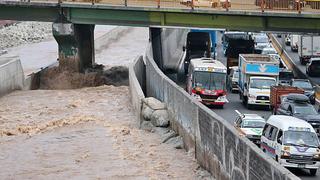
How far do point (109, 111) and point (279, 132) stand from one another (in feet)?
53.9

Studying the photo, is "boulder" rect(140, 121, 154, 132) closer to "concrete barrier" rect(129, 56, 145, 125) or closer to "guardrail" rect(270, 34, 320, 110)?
"concrete barrier" rect(129, 56, 145, 125)

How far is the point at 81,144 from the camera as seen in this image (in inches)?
1282

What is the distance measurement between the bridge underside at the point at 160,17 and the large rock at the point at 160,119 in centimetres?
1974

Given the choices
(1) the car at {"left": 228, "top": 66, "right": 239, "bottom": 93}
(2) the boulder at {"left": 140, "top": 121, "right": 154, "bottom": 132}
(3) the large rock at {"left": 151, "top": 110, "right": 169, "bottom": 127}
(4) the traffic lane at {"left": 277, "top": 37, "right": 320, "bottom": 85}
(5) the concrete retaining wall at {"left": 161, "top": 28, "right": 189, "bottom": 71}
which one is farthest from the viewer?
(5) the concrete retaining wall at {"left": 161, "top": 28, "right": 189, "bottom": 71}

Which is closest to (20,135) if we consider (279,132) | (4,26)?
(279,132)

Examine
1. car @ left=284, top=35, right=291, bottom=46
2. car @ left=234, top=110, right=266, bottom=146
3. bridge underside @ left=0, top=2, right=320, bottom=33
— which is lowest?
car @ left=284, top=35, right=291, bottom=46

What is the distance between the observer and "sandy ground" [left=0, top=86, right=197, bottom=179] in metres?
27.0

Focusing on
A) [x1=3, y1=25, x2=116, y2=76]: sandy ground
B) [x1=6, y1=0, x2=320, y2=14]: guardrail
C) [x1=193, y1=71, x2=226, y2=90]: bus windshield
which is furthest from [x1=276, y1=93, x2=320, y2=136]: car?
[x1=3, y1=25, x2=116, y2=76]: sandy ground

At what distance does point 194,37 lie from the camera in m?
63.0

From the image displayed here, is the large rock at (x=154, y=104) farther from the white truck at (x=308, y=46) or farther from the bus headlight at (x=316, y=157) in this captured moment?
the white truck at (x=308, y=46)

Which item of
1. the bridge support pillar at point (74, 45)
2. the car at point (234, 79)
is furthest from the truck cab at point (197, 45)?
the bridge support pillar at point (74, 45)

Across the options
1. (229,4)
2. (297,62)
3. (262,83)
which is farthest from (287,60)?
(262,83)

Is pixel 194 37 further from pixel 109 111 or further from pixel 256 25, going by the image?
pixel 109 111

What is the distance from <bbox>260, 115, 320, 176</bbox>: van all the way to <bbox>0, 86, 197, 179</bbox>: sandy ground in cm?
291
